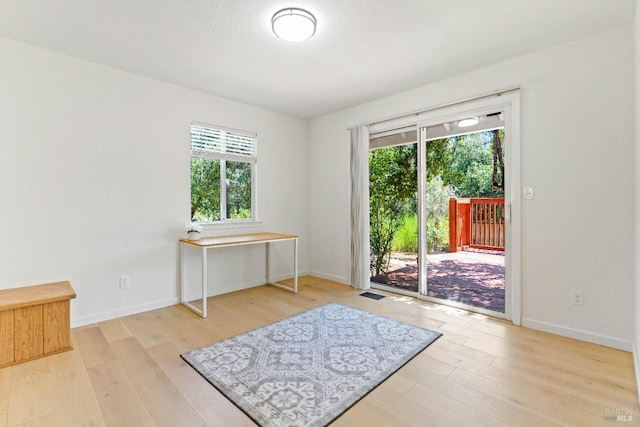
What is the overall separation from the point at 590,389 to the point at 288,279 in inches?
135

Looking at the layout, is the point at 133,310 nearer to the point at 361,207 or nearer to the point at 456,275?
the point at 361,207

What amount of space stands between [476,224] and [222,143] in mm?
3602

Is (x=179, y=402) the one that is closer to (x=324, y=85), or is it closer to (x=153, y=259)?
(x=153, y=259)

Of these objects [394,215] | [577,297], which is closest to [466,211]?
[394,215]

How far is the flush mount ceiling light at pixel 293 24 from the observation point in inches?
82.0

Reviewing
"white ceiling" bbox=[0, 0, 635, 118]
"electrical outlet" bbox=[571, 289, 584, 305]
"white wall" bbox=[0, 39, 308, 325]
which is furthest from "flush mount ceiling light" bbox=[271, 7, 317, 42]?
"electrical outlet" bbox=[571, 289, 584, 305]

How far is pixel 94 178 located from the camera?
288cm

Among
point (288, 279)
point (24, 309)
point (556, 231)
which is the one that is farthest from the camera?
point (288, 279)

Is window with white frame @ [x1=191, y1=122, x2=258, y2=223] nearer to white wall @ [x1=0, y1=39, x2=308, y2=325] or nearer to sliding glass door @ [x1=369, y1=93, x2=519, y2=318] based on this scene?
white wall @ [x1=0, y1=39, x2=308, y2=325]

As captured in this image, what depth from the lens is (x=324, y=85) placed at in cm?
342

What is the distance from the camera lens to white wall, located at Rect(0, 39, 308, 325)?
2516mm

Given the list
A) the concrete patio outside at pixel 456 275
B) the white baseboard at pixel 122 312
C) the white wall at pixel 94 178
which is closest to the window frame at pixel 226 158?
the white wall at pixel 94 178

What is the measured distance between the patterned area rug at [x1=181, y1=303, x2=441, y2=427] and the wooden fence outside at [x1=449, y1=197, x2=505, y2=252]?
198 centimetres

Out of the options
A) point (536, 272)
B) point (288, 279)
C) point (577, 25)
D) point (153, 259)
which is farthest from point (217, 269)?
point (577, 25)
